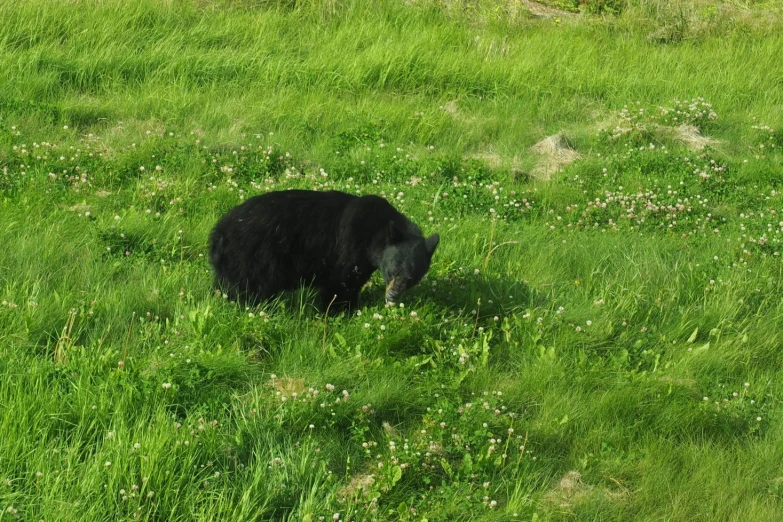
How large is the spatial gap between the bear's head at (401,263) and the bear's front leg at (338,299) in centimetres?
28

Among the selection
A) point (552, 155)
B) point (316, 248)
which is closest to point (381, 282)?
point (316, 248)

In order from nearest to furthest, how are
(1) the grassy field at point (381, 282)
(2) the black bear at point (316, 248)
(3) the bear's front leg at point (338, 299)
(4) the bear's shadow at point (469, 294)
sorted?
(1) the grassy field at point (381, 282) < (2) the black bear at point (316, 248) < (3) the bear's front leg at point (338, 299) < (4) the bear's shadow at point (469, 294)

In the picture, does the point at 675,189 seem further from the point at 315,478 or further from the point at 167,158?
the point at 315,478

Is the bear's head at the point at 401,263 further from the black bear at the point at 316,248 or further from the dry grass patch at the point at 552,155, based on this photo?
the dry grass patch at the point at 552,155

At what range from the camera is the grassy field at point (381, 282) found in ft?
15.3

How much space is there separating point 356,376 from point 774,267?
12.5ft

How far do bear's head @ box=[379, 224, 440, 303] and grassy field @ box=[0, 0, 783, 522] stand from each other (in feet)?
0.62

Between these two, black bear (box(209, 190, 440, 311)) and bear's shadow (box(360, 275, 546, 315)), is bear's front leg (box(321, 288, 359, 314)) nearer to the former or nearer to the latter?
black bear (box(209, 190, 440, 311))

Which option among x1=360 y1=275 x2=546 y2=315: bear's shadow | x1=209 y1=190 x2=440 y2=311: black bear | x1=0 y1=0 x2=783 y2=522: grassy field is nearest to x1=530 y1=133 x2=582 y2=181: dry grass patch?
x1=0 y1=0 x2=783 y2=522: grassy field

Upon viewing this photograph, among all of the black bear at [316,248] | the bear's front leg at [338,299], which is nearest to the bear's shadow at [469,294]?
the bear's front leg at [338,299]

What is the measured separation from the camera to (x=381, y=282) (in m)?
6.78

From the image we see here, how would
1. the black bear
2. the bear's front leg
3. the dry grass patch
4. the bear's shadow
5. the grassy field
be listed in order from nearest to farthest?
the grassy field → the black bear → the bear's front leg → the bear's shadow → the dry grass patch

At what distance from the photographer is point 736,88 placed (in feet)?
37.2

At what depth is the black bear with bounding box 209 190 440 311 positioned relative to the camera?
19.4 feet
